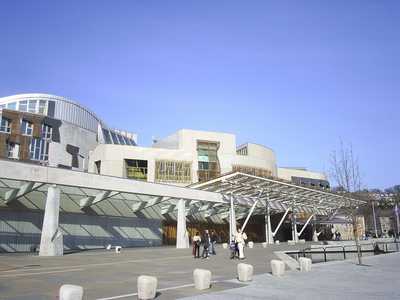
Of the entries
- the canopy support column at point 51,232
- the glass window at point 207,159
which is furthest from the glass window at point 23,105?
the canopy support column at point 51,232

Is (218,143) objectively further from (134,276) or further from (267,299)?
(267,299)

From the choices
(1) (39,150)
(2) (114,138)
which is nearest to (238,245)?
(1) (39,150)

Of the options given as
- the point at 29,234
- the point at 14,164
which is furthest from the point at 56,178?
the point at 29,234

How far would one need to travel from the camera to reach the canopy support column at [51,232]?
2491 cm

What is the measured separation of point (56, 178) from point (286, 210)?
122ft

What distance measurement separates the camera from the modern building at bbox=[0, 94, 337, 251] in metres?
30.0

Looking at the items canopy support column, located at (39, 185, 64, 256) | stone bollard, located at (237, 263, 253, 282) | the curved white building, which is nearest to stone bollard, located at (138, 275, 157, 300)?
stone bollard, located at (237, 263, 253, 282)

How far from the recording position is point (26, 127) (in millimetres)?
62312

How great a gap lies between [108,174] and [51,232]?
Answer: 3166 cm

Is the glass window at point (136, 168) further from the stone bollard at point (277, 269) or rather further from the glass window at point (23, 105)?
the stone bollard at point (277, 269)

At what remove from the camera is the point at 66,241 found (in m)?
32.4

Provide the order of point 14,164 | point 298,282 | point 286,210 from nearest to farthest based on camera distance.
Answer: point 298,282 < point 14,164 < point 286,210

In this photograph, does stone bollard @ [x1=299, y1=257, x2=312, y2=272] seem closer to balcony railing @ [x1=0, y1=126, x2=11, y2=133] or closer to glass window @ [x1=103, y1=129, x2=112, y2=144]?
balcony railing @ [x1=0, y1=126, x2=11, y2=133]

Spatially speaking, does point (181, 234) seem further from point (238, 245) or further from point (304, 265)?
point (304, 265)
